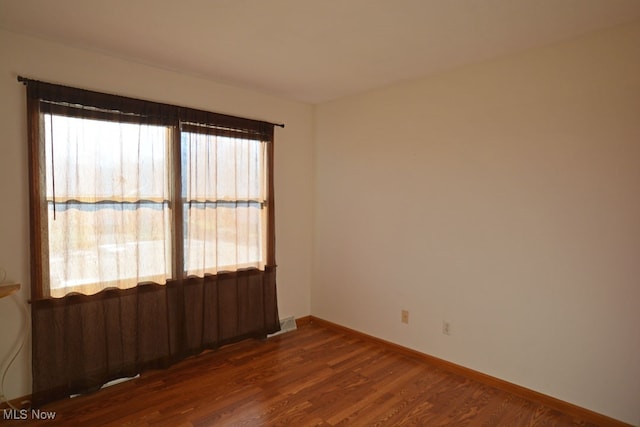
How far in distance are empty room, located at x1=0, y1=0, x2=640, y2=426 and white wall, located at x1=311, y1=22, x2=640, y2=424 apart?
0.01 metres

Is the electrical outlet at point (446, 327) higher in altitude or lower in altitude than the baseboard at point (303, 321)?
higher

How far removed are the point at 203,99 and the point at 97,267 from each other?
5.44ft

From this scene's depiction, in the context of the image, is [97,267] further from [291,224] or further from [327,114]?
[327,114]

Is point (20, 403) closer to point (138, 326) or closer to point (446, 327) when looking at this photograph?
point (138, 326)

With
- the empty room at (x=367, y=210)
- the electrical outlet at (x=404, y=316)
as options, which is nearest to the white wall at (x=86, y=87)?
the empty room at (x=367, y=210)

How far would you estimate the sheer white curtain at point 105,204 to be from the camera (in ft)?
8.34

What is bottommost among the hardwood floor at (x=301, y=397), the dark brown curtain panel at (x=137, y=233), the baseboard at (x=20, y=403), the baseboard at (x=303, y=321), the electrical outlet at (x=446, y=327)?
the hardwood floor at (x=301, y=397)

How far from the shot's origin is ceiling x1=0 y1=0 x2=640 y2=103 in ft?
6.72

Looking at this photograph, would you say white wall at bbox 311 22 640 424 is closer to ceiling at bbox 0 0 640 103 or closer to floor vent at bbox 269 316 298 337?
ceiling at bbox 0 0 640 103

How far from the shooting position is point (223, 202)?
11.1ft

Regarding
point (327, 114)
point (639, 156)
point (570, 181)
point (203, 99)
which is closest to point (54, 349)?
point (203, 99)

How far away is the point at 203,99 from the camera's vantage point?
3.31 metres

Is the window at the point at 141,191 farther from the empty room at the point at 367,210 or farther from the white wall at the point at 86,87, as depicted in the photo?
the white wall at the point at 86,87

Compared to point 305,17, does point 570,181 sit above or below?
below
